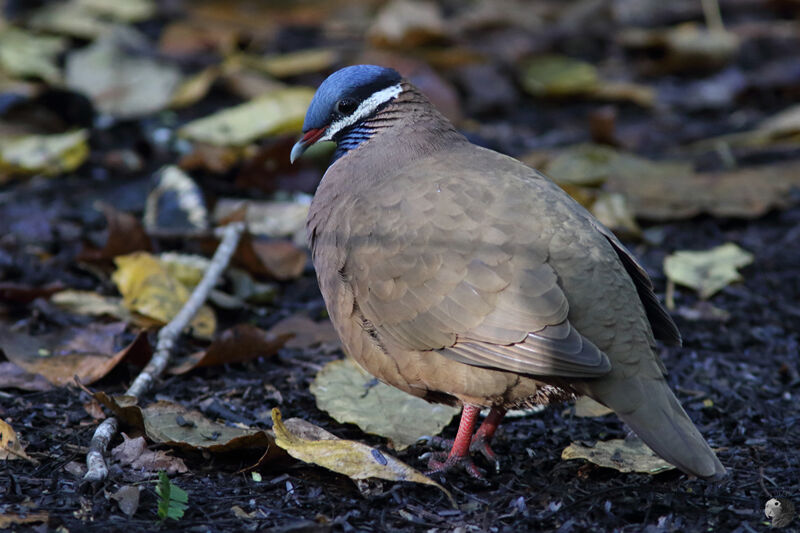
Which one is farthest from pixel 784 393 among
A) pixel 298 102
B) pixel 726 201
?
pixel 298 102

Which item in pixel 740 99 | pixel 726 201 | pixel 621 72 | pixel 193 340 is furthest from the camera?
pixel 621 72

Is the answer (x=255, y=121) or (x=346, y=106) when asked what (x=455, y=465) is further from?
(x=255, y=121)

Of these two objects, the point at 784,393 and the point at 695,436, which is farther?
the point at 784,393

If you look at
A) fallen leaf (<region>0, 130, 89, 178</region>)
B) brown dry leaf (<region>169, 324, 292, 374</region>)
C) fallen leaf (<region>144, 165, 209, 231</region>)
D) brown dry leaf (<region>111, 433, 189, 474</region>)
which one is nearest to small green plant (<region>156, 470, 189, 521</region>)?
brown dry leaf (<region>111, 433, 189, 474</region>)

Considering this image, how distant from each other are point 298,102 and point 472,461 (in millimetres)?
3417

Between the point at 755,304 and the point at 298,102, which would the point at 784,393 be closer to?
the point at 755,304

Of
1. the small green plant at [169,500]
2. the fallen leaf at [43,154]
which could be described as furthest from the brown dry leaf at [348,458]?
the fallen leaf at [43,154]

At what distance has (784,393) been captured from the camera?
13.7 feet

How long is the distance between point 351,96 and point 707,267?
88.5 inches

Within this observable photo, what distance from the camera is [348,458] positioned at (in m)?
3.32

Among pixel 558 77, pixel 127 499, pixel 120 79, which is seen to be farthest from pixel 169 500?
pixel 558 77

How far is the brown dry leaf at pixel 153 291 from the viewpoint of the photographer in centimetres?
446

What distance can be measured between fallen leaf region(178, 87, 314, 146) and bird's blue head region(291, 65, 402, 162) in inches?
85.0

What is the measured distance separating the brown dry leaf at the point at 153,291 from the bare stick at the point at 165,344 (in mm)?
82
